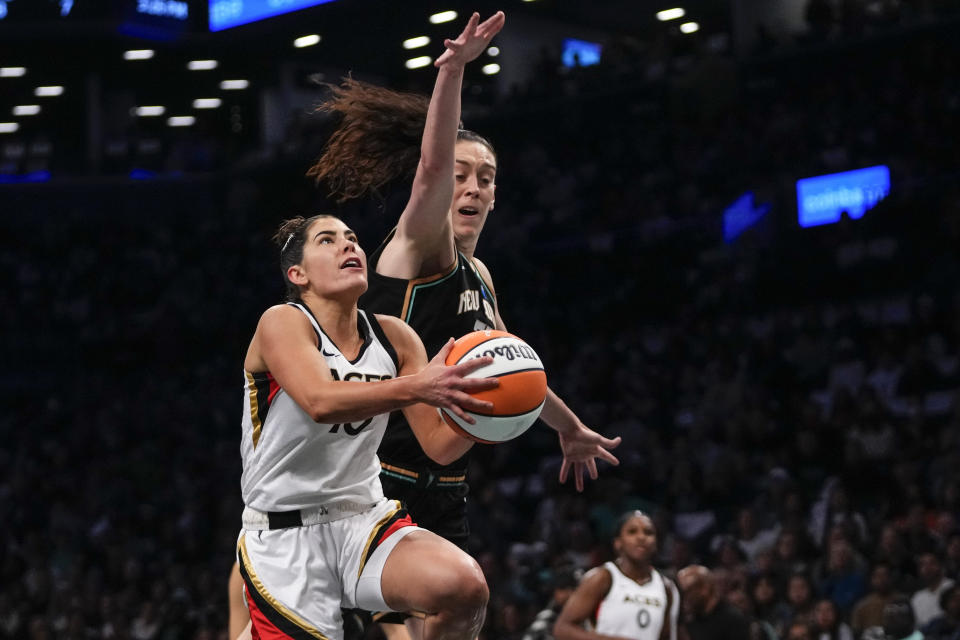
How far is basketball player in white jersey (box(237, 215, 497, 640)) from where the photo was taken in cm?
362

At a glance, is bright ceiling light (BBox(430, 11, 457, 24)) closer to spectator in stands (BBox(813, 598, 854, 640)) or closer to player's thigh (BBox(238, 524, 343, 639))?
spectator in stands (BBox(813, 598, 854, 640))

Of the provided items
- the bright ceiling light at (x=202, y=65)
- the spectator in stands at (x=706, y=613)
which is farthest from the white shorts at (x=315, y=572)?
the bright ceiling light at (x=202, y=65)

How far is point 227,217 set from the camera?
2295 cm

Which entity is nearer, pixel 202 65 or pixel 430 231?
pixel 430 231

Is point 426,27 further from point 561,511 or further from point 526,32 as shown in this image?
point 561,511

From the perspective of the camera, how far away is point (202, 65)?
24719 millimetres

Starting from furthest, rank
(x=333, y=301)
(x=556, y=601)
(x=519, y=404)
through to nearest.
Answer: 1. (x=556, y=601)
2. (x=333, y=301)
3. (x=519, y=404)

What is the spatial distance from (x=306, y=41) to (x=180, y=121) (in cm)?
496

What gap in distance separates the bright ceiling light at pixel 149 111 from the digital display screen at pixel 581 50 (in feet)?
31.2

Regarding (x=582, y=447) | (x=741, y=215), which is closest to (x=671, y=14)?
(x=741, y=215)

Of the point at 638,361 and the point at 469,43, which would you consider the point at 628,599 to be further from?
the point at 638,361

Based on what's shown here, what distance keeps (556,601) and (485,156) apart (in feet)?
16.2

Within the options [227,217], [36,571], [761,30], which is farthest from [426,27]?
[36,571]

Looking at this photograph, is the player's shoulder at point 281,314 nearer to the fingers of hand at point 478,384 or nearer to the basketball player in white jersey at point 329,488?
the basketball player in white jersey at point 329,488
